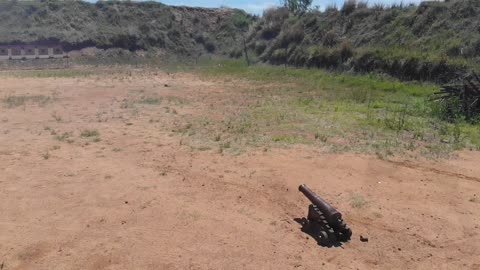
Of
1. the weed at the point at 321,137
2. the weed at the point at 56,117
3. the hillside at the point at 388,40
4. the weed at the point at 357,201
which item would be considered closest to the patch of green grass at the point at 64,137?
the weed at the point at 56,117

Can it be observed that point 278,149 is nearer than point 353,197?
No

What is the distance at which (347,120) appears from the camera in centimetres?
950

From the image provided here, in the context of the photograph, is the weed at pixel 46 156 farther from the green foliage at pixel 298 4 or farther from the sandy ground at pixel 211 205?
the green foliage at pixel 298 4

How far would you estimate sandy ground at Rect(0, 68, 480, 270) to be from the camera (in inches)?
153

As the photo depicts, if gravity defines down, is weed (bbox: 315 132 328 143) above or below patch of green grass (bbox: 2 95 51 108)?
above

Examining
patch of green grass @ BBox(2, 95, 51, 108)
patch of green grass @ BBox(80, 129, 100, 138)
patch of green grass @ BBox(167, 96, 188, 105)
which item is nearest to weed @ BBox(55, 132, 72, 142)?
patch of green grass @ BBox(80, 129, 100, 138)

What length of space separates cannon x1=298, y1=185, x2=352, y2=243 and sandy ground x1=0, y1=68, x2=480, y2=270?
11cm

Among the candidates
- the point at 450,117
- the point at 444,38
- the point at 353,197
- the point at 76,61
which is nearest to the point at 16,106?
the point at 353,197

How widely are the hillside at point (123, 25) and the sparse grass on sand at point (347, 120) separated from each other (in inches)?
819

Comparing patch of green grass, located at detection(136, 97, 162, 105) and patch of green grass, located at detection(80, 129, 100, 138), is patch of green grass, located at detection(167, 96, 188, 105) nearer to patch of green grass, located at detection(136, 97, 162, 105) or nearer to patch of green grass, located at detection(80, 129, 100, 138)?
patch of green grass, located at detection(136, 97, 162, 105)

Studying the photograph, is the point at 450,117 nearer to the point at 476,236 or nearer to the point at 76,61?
the point at 476,236

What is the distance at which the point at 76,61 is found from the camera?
1110 inches

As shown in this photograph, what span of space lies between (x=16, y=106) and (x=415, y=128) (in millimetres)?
9880

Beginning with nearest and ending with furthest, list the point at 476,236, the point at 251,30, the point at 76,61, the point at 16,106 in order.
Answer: the point at 476,236, the point at 16,106, the point at 76,61, the point at 251,30
